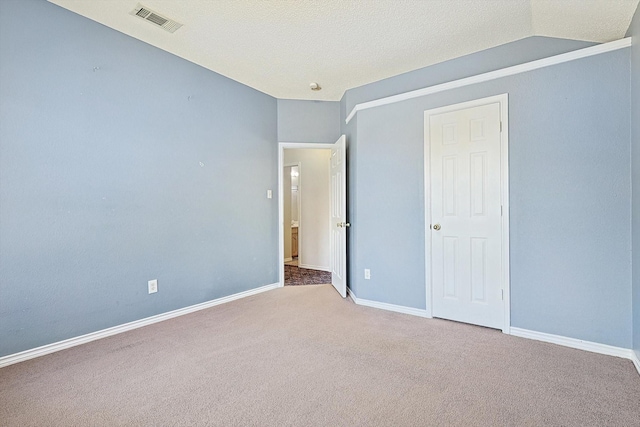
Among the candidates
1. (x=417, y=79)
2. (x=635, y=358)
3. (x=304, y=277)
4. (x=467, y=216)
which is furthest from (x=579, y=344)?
(x=304, y=277)

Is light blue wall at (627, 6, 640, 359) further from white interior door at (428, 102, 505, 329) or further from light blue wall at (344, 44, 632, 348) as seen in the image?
white interior door at (428, 102, 505, 329)

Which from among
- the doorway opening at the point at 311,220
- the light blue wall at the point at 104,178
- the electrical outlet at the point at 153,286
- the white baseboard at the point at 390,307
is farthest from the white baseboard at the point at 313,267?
the electrical outlet at the point at 153,286

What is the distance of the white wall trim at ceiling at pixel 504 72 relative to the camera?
2.23 meters

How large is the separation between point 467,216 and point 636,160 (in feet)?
3.76

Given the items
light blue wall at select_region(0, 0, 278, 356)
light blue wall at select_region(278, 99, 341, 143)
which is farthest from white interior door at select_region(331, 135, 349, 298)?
light blue wall at select_region(0, 0, 278, 356)

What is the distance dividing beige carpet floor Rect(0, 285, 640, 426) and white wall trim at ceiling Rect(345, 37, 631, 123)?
2.20 m

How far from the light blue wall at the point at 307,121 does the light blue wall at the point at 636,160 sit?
9.46 ft

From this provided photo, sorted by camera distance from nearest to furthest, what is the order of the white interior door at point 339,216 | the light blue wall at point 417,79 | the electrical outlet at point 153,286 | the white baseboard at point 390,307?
the light blue wall at point 417,79 → the electrical outlet at point 153,286 → the white baseboard at point 390,307 → the white interior door at point 339,216

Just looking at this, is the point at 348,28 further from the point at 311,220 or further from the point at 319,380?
the point at 311,220

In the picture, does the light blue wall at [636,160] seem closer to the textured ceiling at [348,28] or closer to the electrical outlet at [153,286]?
the textured ceiling at [348,28]

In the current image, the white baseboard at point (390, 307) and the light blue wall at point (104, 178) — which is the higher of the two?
the light blue wall at point (104, 178)

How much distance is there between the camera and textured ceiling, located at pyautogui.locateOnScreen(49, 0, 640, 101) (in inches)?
87.4

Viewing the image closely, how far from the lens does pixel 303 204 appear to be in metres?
6.04

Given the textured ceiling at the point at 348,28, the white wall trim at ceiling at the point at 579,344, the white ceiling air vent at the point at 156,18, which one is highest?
the white ceiling air vent at the point at 156,18
